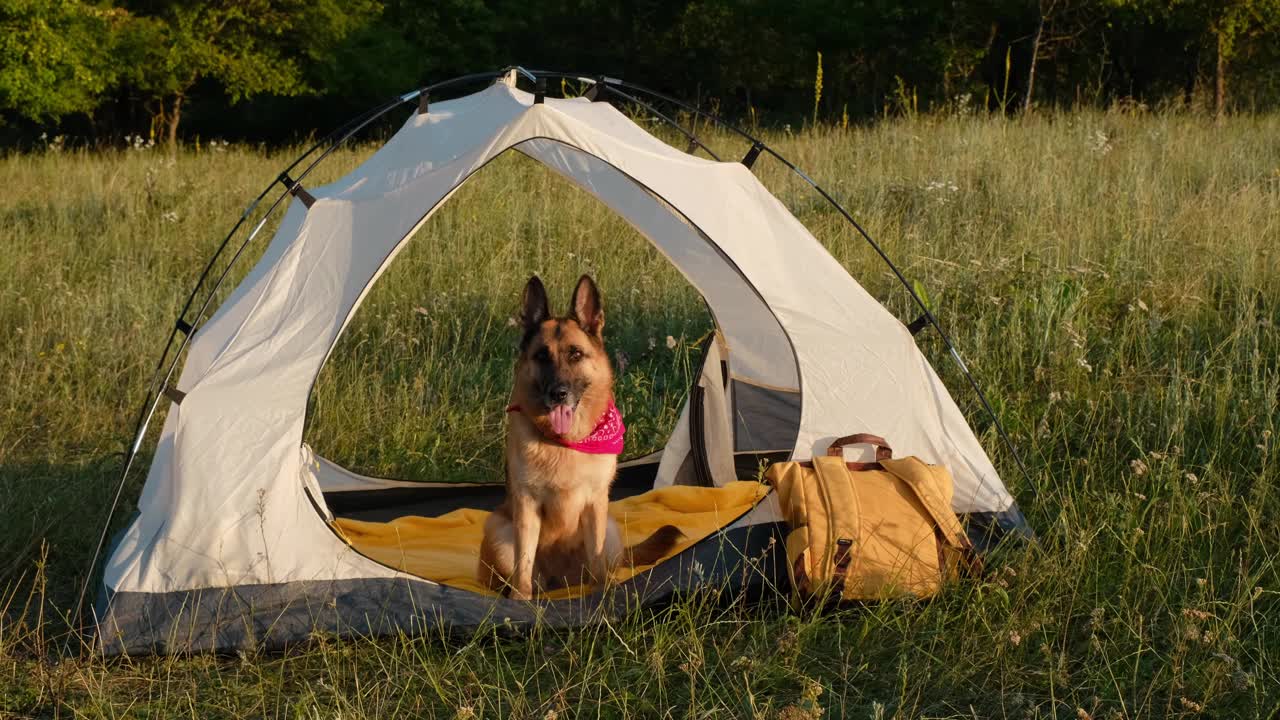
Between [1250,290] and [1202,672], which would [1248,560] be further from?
[1250,290]

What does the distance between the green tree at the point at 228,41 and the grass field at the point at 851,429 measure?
37.7 feet

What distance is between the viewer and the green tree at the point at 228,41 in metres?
20.9

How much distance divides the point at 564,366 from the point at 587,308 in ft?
0.97

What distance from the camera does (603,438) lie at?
393 centimetres

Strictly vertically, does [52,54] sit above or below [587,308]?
above

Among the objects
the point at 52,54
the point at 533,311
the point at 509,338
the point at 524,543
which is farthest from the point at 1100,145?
the point at 52,54

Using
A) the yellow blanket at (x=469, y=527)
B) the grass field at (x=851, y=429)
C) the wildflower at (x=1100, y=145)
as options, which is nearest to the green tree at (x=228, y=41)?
the grass field at (x=851, y=429)

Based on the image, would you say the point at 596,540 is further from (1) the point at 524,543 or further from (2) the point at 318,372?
(2) the point at 318,372

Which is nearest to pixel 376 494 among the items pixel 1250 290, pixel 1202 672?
pixel 1202 672

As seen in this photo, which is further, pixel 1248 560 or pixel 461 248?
pixel 461 248

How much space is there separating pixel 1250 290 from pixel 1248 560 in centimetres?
247

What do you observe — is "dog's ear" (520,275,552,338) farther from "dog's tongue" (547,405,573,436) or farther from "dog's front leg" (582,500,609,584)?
"dog's front leg" (582,500,609,584)

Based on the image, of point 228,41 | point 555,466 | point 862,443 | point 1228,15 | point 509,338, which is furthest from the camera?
point 228,41

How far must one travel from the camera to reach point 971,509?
4039 millimetres
